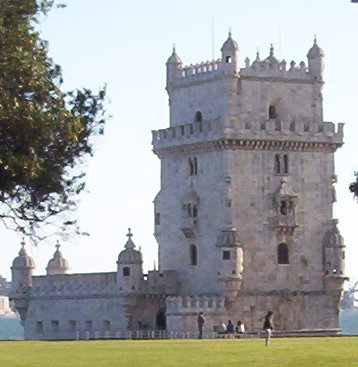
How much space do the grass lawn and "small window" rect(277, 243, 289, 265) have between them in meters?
41.6

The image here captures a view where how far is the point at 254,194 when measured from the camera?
402ft

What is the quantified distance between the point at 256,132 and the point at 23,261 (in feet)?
82.5

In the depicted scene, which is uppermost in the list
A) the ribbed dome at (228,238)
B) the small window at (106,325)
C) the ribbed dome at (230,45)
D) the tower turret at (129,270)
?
the ribbed dome at (230,45)

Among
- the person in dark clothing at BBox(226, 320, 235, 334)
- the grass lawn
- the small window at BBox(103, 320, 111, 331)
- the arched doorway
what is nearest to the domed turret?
the small window at BBox(103, 320, 111, 331)

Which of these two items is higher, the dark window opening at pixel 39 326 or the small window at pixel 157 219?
the small window at pixel 157 219

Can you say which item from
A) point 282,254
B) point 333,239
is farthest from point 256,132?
point 333,239

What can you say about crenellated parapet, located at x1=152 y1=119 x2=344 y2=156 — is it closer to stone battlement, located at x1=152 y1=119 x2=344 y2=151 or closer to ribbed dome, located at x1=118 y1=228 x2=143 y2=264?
stone battlement, located at x1=152 y1=119 x2=344 y2=151

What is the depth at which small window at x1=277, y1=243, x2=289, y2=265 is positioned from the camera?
403 ft

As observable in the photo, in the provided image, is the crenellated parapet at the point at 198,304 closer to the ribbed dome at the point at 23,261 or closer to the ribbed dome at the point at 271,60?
the ribbed dome at the point at 271,60

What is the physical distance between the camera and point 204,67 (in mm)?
125812

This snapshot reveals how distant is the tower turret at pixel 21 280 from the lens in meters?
135

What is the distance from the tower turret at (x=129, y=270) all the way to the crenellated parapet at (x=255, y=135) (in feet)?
25.9

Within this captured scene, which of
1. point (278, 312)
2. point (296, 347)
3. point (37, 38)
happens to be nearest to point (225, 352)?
point (296, 347)

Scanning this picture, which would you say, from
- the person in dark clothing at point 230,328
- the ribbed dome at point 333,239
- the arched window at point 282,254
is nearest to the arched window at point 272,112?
the ribbed dome at point 333,239
